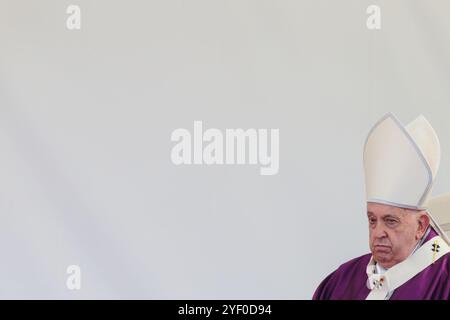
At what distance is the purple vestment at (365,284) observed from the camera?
7.78 feet

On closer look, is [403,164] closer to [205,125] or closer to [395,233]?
[395,233]

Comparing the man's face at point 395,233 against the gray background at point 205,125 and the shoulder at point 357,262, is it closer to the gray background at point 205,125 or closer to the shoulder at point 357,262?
the shoulder at point 357,262

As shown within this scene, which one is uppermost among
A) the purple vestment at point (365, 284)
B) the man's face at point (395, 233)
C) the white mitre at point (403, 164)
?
the white mitre at point (403, 164)

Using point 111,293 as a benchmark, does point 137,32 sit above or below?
above

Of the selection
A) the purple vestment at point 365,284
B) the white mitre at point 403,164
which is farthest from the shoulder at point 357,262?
the white mitre at point 403,164

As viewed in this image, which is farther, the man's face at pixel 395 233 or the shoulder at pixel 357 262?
the shoulder at pixel 357 262

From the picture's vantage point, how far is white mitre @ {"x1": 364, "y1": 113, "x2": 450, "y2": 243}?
8.04 feet

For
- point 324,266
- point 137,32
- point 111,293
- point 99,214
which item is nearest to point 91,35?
point 137,32

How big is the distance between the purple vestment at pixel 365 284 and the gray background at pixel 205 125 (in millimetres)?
103

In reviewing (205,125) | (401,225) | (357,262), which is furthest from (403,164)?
(205,125)

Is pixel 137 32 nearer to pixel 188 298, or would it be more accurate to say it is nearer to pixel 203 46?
pixel 203 46

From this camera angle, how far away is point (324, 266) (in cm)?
270

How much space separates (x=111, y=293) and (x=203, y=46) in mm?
809

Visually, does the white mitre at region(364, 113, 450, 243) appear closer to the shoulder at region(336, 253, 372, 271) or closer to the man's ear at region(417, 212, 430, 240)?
A: the man's ear at region(417, 212, 430, 240)
